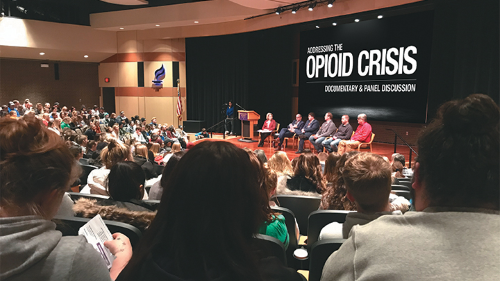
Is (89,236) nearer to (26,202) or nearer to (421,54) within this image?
(26,202)

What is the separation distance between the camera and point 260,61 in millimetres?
12266

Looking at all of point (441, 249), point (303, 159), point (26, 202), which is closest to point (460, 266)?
point (441, 249)

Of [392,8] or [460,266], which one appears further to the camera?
[392,8]

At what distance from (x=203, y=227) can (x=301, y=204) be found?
2069mm

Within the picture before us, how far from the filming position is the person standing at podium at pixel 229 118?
41.4ft

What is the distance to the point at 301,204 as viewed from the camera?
9.02 ft

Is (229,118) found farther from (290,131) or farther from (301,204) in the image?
(301,204)

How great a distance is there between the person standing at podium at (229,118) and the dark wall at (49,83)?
7840mm

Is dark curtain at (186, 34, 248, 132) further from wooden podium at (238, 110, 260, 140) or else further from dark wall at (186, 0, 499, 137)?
wooden podium at (238, 110, 260, 140)

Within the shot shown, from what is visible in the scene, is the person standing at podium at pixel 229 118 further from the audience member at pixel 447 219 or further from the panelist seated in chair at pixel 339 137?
the audience member at pixel 447 219

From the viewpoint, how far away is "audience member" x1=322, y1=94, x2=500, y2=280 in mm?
658

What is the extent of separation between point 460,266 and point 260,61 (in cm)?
1205

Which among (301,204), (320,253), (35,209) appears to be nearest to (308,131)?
(301,204)

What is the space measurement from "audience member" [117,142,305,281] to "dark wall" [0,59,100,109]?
16402mm
